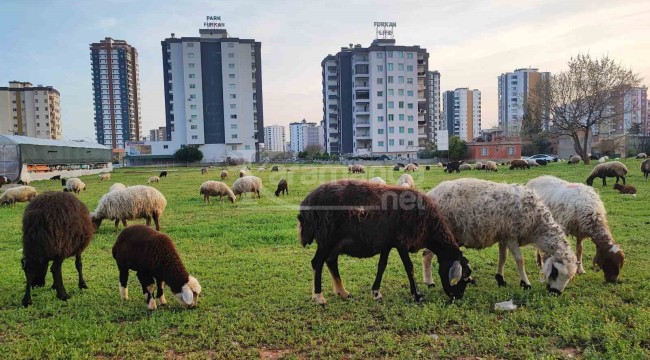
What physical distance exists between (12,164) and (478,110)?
156 metres

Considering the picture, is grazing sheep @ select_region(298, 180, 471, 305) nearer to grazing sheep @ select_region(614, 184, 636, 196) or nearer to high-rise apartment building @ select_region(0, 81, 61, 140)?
grazing sheep @ select_region(614, 184, 636, 196)

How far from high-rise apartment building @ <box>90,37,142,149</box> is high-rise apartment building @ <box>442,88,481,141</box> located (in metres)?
115

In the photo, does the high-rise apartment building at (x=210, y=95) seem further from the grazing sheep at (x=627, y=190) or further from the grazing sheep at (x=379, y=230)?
the grazing sheep at (x=379, y=230)

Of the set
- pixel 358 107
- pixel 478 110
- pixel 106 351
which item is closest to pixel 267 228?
pixel 106 351

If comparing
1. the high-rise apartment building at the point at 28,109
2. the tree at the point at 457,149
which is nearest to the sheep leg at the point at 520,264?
the tree at the point at 457,149

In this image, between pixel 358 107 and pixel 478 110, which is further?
pixel 478 110

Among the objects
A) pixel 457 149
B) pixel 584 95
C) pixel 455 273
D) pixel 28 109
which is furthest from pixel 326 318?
pixel 28 109

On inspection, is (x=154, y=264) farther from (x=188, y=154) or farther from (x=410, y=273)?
(x=188, y=154)

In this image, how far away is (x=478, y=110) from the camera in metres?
162

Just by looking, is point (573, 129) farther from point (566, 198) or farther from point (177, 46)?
point (177, 46)

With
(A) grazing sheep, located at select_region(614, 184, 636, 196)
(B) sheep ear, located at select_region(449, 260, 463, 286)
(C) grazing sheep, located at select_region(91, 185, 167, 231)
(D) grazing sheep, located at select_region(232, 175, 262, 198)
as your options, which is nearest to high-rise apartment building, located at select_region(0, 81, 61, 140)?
(D) grazing sheep, located at select_region(232, 175, 262, 198)

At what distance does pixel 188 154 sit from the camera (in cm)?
7925

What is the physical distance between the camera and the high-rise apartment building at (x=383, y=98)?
83.2m

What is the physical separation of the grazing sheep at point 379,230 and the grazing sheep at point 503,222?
0.63m
